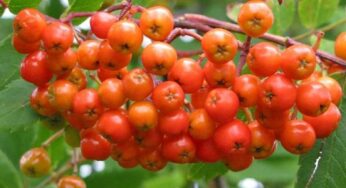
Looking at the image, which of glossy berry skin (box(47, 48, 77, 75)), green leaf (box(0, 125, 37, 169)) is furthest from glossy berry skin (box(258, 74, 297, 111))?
green leaf (box(0, 125, 37, 169))

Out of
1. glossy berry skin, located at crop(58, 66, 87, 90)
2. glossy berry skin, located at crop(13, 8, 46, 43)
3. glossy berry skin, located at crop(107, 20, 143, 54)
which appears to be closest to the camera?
glossy berry skin, located at crop(107, 20, 143, 54)

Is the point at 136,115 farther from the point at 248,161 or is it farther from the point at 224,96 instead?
the point at 248,161

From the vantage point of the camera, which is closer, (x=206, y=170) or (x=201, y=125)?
(x=201, y=125)

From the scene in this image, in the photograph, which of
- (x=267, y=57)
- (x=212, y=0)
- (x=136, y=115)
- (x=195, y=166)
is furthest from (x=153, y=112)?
(x=212, y=0)

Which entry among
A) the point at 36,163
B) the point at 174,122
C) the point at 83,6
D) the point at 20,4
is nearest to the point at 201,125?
the point at 174,122

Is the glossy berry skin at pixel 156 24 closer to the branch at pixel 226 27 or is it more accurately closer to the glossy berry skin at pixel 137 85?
the glossy berry skin at pixel 137 85

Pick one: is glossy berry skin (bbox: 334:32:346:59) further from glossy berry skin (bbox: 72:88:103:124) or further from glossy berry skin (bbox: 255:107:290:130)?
glossy berry skin (bbox: 72:88:103:124)

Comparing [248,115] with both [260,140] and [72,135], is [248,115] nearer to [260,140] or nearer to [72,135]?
[260,140]
